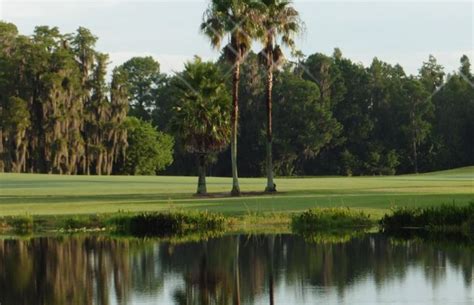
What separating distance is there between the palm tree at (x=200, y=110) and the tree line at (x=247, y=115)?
2359 centimetres

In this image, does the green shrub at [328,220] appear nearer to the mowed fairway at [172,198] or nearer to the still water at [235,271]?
the mowed fairway at [172,198]

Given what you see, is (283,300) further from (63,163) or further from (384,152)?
(384,152)

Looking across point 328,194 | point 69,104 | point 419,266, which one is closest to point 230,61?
point 328,194

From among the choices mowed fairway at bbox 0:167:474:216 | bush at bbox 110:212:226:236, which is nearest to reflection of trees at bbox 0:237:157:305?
bush at bbox 110:212:226:236

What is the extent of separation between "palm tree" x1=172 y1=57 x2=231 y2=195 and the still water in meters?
21.0

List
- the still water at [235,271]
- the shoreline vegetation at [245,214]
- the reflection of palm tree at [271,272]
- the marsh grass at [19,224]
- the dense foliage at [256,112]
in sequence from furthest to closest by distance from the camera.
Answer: the dense foliage at [256,112], the marsh grass at [19,224], the shoreline vegetation at [245,214], the reflection of palm tree at [271,272], the still water at [235,271]

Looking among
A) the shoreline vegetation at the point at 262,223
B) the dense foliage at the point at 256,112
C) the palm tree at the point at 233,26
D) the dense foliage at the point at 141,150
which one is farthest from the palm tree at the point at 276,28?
the dense foliage at the point at 141,150

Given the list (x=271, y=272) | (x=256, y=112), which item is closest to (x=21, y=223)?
(x=271, y=272)

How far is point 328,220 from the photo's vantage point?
1628 inches

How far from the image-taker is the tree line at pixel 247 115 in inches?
3979

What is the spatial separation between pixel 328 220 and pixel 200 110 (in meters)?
18.8

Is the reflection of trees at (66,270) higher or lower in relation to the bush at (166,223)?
lower

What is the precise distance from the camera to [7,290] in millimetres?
25703

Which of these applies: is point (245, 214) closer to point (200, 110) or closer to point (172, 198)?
point (172, 198)
